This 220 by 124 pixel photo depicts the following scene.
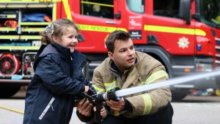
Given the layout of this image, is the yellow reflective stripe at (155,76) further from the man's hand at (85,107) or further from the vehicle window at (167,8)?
the vehicle window at (167,8)

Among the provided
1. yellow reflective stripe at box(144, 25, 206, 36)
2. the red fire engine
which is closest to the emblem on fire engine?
the red fire engine

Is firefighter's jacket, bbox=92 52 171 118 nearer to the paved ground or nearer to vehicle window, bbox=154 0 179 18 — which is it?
the paved ground

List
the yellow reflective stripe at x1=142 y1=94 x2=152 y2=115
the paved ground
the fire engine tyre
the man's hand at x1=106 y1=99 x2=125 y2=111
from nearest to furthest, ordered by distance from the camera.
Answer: the man's hand at x1=106 y1=99 x2=125 y2=111 < the yellow reflective stripe at x1=142 y1=94 x2=152 y2=115 < the paved ground < the fire engine tyre

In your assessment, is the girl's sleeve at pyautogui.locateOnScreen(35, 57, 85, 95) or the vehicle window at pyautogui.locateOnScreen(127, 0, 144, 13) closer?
the girl's sleeve at pyautogui.locateOnScreen(35, 57, 85, 95)

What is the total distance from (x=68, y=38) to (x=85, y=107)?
483 mm

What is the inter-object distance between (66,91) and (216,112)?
5256mm

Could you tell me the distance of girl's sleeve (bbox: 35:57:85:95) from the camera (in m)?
3.72

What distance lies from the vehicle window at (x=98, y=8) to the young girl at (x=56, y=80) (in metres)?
6.75

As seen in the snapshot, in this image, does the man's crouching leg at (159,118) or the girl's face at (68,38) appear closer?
the man's crouching leg at (159,118)

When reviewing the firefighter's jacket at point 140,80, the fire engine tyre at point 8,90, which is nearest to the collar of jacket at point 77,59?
the firefighter's jacket at point 140,80

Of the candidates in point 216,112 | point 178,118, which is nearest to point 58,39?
point 178,118

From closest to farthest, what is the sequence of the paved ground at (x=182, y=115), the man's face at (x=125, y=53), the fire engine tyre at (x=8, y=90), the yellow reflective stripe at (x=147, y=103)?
the yellow reflective stripe at (x=147, y=103)
the man's face at (x=125, y=53)
the paved ground at (x=182, y=115)
the fire engine tyre at (x=8, y=90)

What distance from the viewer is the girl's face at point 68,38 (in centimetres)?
386

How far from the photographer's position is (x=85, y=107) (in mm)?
3777
